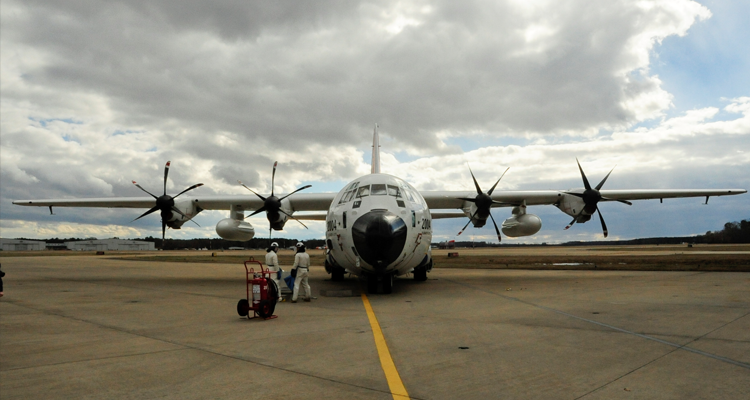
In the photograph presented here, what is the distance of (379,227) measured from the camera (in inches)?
463

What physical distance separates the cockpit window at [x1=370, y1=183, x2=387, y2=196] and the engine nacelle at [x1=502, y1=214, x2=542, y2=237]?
10.8m

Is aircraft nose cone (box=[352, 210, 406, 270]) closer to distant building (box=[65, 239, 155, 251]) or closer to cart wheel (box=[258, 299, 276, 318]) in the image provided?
cart wheel (box=[258, 299, 276, 318])

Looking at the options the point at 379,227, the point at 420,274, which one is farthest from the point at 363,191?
the point at 420,274

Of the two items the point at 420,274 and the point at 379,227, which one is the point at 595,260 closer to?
the point at 420,274

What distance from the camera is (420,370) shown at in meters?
5.23

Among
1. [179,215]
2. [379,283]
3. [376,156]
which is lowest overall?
[379,283]

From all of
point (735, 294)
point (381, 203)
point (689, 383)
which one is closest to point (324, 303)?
point (381, 203)

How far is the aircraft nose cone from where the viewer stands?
1173cm

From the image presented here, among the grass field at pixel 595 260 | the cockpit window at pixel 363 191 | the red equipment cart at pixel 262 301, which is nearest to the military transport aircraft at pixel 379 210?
the cockpit window at pixel 363 191

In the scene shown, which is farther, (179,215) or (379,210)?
(179,215)

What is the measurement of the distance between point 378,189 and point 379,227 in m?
2.11

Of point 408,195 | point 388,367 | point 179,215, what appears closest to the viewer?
point 388,367

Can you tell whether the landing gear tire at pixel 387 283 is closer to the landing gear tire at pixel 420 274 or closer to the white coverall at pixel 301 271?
the white coverall at pixel 301 271

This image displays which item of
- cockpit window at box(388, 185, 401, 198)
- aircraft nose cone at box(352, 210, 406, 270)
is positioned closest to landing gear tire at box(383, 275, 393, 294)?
aircraft nose cone at box(352, 210, 406, 270)
